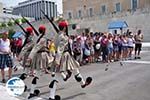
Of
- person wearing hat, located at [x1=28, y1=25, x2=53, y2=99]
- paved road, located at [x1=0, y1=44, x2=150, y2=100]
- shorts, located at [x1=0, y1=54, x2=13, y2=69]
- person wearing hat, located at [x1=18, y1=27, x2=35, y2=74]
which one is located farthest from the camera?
shorts, located at [x1=0, y1=54, x2=13, y2=69]

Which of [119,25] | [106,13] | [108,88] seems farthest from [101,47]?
[106,13]

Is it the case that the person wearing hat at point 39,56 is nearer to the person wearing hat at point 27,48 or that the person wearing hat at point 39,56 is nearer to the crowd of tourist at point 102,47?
the person wearing hat at point 27,48

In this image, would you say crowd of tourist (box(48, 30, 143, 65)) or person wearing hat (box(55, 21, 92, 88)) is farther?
crowd of tourist (box(48, 30, 143, 65))

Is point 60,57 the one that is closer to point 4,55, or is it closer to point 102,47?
point 4,55

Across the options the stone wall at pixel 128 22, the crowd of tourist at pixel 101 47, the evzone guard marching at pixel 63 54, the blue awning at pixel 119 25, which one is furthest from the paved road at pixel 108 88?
the stone wall at pixel 128 22

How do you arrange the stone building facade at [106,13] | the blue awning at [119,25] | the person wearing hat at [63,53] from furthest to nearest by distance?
the stone building facade at [106,13] → the blue awning at [119,25] → the person wearing hat at [63,53]

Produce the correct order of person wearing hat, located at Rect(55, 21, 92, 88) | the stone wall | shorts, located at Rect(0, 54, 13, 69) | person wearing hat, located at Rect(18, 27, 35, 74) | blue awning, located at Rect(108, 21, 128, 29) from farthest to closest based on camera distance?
the stone wall, blue awning, located at Rect(108, 21, 128, 29), shorts, located at Rect(0, 54, 13, 69), person wearing hat, located at Rect(18, 27, 35, 74), person wearing hat, located at Rect(55, 21, 92, 88)

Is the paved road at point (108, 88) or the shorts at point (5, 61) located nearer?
the paved road at point (108, 88)

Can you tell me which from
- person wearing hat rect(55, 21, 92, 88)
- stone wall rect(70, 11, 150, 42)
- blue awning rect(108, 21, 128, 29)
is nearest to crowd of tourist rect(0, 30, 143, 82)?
person wearing hat rect(55, 21, 92, 88)

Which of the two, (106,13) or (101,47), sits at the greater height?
(106,13)

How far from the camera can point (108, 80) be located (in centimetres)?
1121

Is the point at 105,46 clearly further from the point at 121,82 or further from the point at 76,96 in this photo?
the point at 76,96

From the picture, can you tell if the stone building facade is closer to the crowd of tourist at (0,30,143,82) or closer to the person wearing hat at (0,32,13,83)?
the crowd of tourist at (0,30,143,82)

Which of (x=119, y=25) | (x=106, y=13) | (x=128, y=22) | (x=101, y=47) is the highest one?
(x=106, y=13)
